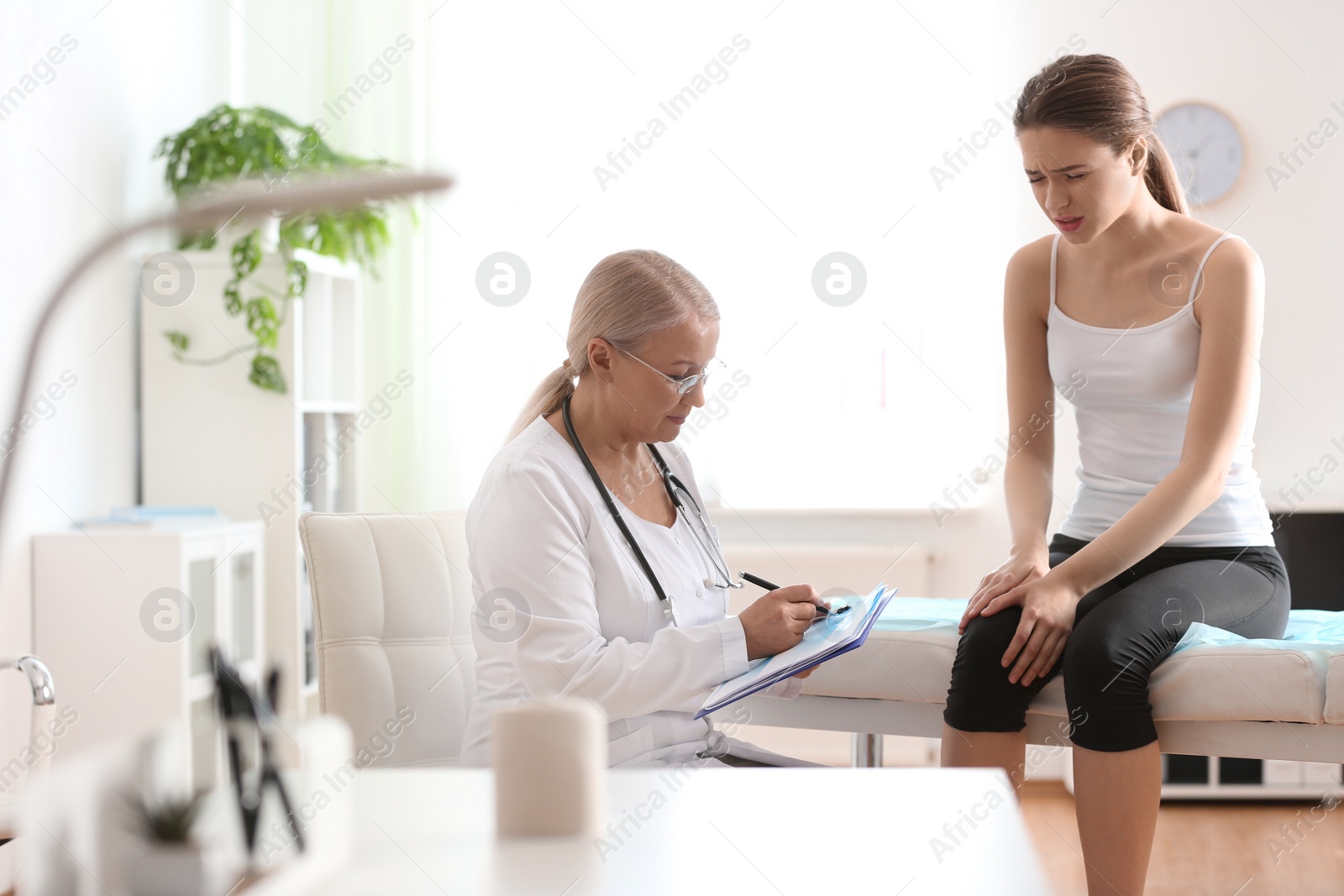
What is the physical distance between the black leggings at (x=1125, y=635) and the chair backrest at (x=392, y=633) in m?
0.64

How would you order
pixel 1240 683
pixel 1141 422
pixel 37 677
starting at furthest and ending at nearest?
1. pixel 1141 422
2. pixel 1240 683
3. pixel 37 677

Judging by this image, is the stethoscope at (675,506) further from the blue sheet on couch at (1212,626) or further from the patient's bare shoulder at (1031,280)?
the patient's bare shoulder at (1031,280)

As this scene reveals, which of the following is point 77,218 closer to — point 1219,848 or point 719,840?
point 719,840

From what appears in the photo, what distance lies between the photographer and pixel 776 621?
123 cm

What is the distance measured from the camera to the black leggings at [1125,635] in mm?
1336

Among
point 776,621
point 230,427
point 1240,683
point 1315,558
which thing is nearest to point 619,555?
point 776,621

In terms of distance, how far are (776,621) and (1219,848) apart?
6.13 ft

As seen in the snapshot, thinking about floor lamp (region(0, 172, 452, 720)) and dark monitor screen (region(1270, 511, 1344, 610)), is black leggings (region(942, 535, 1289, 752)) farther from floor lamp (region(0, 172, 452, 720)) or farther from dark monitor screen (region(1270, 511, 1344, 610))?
dark monitor screen (region(1270, 511, 1344, 610))

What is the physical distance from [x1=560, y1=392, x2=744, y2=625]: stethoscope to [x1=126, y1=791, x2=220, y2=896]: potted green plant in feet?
2.66

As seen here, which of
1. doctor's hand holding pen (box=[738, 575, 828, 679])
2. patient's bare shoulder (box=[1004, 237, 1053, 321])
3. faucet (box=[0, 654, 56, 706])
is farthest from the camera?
patient's bare shoulder (box=[1004, 237, 1053, 321])

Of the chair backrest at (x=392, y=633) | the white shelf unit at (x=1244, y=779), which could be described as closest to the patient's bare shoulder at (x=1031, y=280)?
the chair backrest at (x=392, y=633)

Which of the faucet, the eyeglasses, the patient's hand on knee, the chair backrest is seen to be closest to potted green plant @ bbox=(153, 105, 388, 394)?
the chair backrest

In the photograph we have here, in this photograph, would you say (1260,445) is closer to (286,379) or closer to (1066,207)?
(1066,207)

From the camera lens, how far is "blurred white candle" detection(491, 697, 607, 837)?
0.66m
